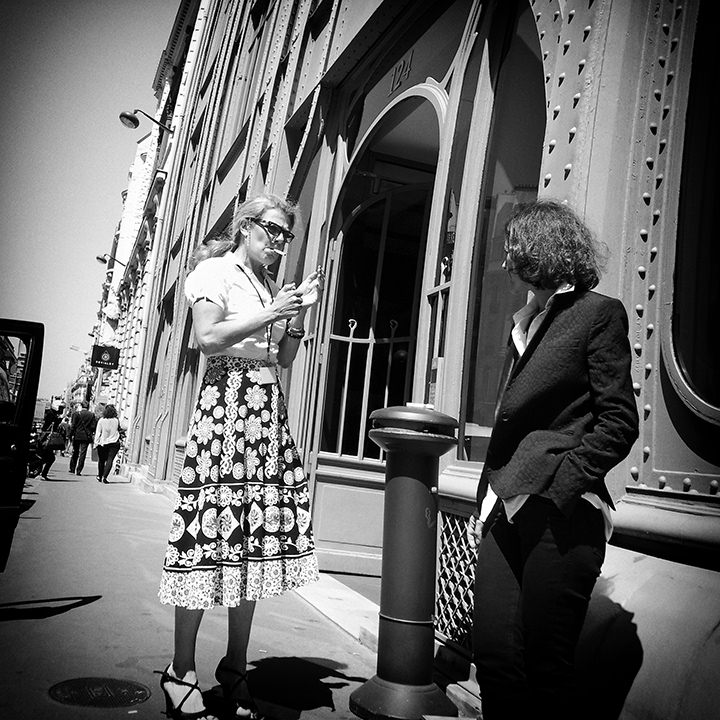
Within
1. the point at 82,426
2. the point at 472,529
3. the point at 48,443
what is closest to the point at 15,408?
the point at 472,529

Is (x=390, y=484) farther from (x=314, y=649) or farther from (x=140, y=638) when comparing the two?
(x=140, y=638)

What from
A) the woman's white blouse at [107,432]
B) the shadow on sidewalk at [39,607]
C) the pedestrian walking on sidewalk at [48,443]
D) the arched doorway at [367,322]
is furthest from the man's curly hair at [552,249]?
the woman's white blouse at [107,432]

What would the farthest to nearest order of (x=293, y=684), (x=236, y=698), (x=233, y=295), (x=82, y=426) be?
(x=82, y=426), (x=293, y=684), (x=233, y=295), (x=236, y=698)

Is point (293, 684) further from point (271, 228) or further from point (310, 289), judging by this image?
point (271, 228)

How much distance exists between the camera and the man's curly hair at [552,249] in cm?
208

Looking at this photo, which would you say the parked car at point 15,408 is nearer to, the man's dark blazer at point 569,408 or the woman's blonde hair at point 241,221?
the woman's blonde hair at point 241,221

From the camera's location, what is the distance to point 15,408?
385 cm

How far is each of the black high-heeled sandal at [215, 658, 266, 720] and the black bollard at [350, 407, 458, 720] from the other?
467 mm

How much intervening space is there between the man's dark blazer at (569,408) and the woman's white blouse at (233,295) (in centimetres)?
113

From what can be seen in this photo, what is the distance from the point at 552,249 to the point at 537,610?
1092 millimetres

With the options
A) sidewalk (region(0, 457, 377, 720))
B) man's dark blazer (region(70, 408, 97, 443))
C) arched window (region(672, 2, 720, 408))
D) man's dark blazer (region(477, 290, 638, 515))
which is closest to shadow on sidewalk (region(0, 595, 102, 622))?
sidewalk (region(0, 457, 377, 720))

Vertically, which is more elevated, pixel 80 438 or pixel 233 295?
pixel 233 295

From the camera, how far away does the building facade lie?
264 cm

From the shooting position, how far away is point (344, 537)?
6496mm
